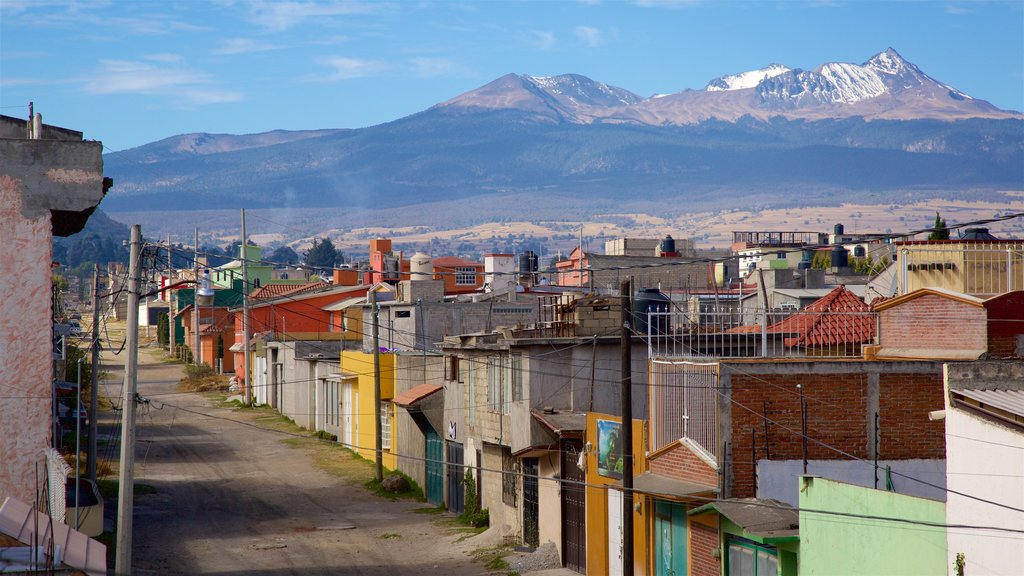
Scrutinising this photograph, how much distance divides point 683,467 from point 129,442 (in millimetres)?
9996

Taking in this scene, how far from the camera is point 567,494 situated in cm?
2884

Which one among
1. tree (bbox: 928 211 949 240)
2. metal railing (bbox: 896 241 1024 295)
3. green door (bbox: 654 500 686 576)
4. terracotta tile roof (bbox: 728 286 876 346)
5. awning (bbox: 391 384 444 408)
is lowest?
green door (bbox: 654 500 686 576)

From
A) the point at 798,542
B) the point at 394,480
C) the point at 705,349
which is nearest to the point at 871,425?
the point at 798,542

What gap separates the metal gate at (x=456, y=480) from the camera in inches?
1454

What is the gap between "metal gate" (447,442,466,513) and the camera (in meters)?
36.9

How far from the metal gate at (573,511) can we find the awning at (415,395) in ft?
35.1

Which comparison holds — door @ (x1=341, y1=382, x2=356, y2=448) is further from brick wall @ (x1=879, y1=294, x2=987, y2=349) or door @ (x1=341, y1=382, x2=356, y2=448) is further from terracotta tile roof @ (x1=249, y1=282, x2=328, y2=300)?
brick wall @ (x1=879, y1=294, x2=987, y2=349)

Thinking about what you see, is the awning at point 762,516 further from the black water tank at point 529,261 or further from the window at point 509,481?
the black water tank at point 529,261

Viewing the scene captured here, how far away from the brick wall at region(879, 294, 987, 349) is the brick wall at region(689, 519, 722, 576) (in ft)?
17.2

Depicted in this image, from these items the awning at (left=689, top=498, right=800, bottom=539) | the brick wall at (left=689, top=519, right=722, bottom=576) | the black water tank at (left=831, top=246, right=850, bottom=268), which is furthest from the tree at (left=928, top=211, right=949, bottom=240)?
the black water tank at (left=831, top=246, right=850, bottom=268)

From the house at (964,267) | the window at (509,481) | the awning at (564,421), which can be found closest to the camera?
the house at (964,267)

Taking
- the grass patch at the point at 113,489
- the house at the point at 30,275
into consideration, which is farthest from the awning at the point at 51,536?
the grass patch at the point at 113,489

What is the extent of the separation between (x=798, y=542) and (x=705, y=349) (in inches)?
320

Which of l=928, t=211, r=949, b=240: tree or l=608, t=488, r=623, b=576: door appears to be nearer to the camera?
l=928, t=211, r=949, b=240: tree
